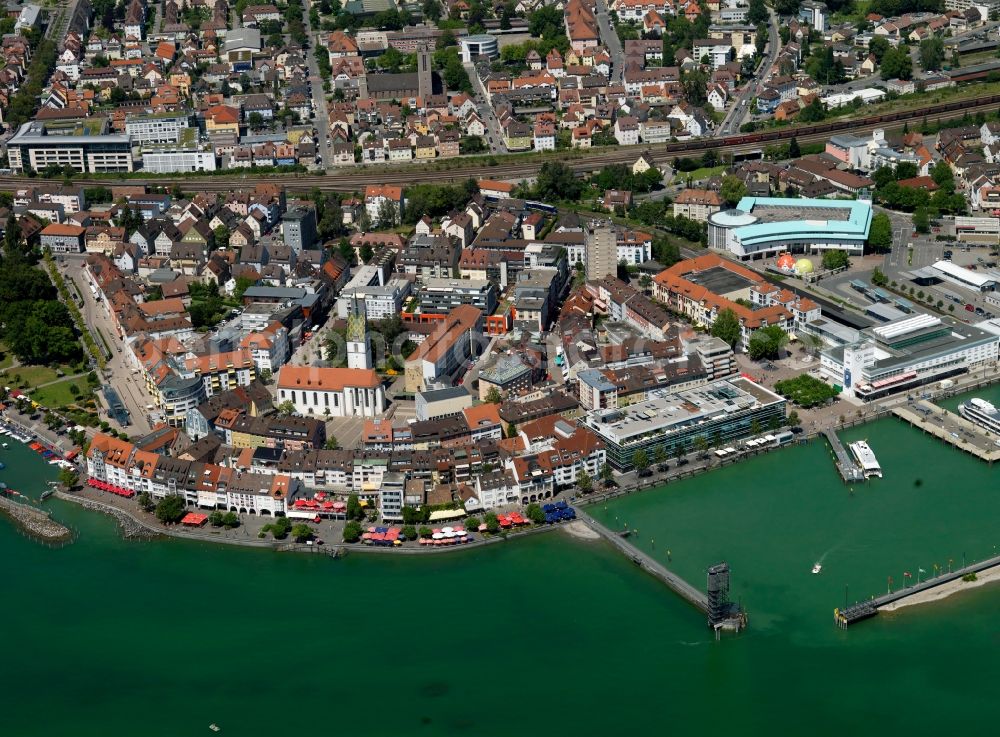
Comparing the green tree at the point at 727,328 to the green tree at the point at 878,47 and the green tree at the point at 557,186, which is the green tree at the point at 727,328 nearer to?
the green tree at the point at 557,186

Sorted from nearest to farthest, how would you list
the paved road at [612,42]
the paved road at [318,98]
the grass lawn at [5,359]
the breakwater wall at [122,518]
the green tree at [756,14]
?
the breakwater wall at [122,518]
the grass lawn at [5,359]
the paved road at [318,98]
the paved road at [612,42]
the green tree at [756,14]

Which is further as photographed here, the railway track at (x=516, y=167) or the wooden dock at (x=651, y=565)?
the railway track at (x=516, y=167)

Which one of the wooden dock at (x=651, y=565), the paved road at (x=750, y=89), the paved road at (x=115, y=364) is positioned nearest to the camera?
the wooden dock at (x=651, y=565)

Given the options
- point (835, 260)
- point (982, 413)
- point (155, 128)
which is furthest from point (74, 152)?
point (982, 413)

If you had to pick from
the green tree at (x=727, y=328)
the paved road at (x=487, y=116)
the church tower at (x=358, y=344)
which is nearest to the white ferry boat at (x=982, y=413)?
the green tree at (x=727, y=328)

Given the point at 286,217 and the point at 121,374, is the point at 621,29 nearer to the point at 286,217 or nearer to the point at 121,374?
the point at 286,217

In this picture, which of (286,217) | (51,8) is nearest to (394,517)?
(286,217)
